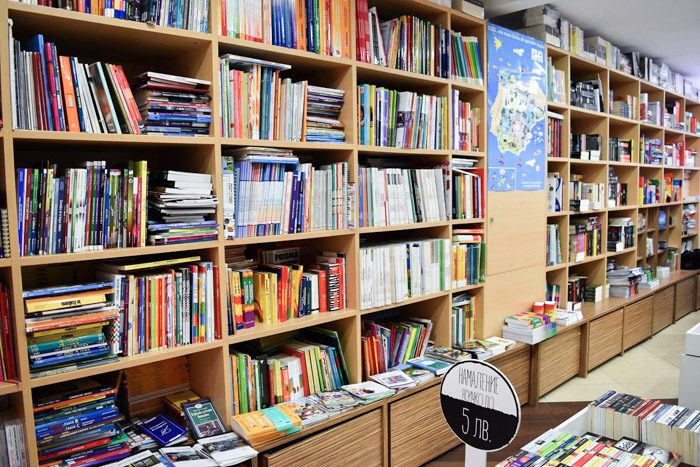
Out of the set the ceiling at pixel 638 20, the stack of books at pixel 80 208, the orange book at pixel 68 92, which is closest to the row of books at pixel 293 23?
the orange book at pixel 68 92

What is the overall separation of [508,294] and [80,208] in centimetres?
269

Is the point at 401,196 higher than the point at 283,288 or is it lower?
higher

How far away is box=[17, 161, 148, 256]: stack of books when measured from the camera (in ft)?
5.36

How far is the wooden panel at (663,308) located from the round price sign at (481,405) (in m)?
4.42

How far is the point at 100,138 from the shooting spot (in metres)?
1.74

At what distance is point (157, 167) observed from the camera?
2.33 m

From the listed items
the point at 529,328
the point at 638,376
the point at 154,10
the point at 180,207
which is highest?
the point at 154,10

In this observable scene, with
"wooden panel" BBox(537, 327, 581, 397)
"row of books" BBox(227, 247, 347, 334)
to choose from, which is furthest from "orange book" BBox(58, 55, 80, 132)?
"wooden panel" BBox(537, 327, 581, 397)

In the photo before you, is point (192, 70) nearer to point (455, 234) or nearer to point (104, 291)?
point (104, 291)

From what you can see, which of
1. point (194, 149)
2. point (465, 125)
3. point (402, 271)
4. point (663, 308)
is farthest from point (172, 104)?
point (663, 308)

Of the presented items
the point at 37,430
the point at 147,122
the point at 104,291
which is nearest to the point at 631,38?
the point at 147,122

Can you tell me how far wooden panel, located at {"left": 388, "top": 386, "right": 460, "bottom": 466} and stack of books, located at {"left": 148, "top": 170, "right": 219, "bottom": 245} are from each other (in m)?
1.26

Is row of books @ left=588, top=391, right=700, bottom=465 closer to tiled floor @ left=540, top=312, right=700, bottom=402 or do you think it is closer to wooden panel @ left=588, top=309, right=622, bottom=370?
tiled floor @ left=540, top=312, right=700, bottom=402

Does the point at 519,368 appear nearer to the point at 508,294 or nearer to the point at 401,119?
the point at 508,294
